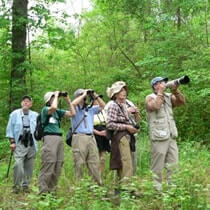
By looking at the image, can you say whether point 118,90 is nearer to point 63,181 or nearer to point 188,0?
point 63,181

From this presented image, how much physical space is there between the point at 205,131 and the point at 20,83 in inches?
217

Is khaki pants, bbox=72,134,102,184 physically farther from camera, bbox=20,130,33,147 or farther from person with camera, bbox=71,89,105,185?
camera, bbox=20,130,33,147

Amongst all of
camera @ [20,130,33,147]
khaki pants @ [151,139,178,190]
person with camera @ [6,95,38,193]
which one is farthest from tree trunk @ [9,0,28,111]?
khaki pants @ [151,139,178,190]

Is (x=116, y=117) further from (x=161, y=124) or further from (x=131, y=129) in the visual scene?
(x=161, y=124)

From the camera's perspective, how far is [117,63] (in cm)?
1819

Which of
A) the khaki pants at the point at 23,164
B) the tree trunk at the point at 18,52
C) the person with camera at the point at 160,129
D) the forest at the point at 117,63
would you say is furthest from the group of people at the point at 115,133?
the tree trunk at the point at 18,52

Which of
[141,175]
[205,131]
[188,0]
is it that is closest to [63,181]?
[141,175]

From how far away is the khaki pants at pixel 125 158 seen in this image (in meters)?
5.59

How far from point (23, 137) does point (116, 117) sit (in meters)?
2.14

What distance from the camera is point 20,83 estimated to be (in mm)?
11523

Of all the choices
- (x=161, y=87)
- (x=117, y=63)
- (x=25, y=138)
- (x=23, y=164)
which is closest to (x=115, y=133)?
(x=161, y=87)

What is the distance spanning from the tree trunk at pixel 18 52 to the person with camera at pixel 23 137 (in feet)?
13.8

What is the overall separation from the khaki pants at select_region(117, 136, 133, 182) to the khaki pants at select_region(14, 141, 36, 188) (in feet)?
6.74

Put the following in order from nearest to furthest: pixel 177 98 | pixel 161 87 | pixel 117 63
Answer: pixel 161 87 → pixel 177 98 → pixel 117 63
